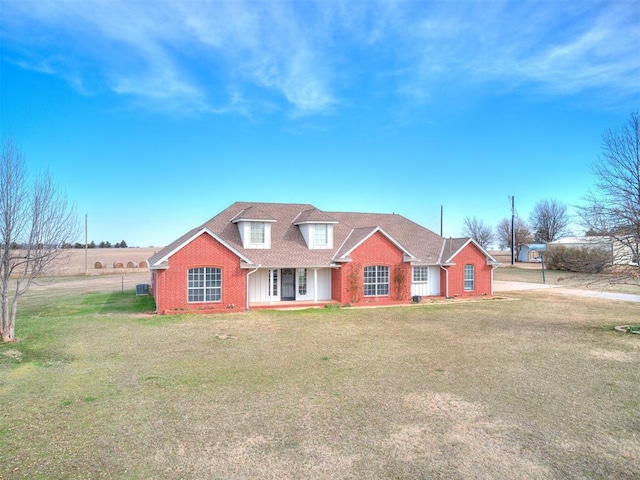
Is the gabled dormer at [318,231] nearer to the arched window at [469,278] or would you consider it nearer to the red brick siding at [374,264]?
the red brick siding at [374,264]

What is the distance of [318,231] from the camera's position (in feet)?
83.6

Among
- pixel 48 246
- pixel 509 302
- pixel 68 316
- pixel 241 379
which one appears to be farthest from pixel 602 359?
pixel 68 316

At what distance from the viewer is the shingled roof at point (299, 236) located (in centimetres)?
2312

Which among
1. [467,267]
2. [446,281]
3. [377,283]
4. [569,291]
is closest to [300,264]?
[377,283]

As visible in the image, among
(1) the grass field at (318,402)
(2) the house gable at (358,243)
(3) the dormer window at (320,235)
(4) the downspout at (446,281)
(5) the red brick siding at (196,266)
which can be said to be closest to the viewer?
(1) the grass field at (318,402)

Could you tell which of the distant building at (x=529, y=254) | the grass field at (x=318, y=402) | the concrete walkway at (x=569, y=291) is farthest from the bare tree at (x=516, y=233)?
the grass field at (x=318, y=402)

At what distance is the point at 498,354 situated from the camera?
12.8m

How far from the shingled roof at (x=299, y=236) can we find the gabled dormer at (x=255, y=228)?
7cm

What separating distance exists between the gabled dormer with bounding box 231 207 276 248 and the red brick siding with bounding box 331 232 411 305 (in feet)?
15.6

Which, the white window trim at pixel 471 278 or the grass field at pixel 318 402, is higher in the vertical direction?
the white window trim at pixel 471 278

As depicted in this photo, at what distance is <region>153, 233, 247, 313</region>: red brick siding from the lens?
20.1m

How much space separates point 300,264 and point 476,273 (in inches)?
507

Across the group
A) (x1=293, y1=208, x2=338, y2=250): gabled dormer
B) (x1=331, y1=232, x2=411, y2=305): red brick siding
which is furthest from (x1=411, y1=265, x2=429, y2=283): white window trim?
(x1=293, y1=208, x2=338, y2=250): gabled dormer

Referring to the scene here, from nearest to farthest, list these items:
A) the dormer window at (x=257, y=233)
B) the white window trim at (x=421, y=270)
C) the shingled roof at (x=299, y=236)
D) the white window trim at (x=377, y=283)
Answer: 1. the shingled roof at (x=299, y=236)
2. the dormer window at (x=257, y=233)
3. the white window trim at (x=377, y=283)
4. the white window trim at (x=421, y=270)
